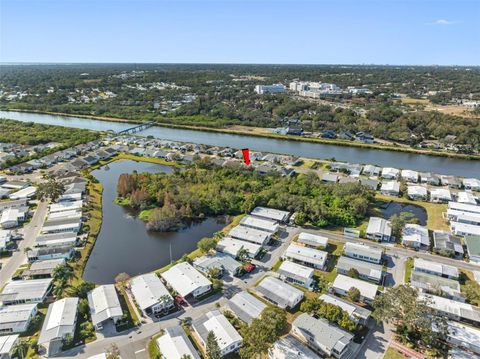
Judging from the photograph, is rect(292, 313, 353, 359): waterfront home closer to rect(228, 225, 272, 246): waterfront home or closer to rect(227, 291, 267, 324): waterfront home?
rect(227, 291, 267, 324): waterfront home

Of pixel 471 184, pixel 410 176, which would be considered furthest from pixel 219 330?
pixel 471 184

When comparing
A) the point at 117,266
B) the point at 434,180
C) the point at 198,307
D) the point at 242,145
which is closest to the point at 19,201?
the point at 117,266

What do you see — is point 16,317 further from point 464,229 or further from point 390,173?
point 390,173

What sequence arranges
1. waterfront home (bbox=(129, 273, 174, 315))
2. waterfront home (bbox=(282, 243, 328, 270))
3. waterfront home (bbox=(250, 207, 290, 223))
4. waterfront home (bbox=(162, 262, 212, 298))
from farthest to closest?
waterfront home (bbox=(250, 207, 290, 223)) → waterfront home (bbox=(282, 243, 328, 270)) → waterfront home (bbox=(162, 262, 212, 298)) → waterfront home (bbox=(129, 273, 174, 315))

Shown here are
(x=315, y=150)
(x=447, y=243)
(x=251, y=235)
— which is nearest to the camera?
(x=447, y=243)

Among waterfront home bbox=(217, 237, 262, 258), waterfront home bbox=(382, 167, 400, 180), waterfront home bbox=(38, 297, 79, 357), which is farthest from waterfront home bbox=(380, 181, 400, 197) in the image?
waterfront home bbox=(38, 297, 79, 357)

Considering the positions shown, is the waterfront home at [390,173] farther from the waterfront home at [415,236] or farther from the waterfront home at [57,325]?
the waterfront home at [57,325]

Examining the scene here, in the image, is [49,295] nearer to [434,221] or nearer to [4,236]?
[4,236]
